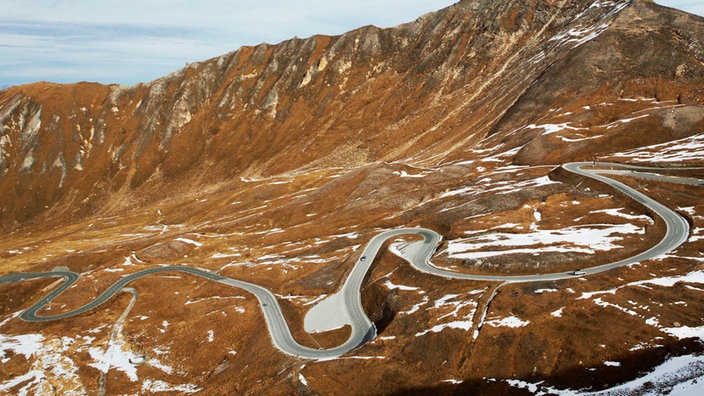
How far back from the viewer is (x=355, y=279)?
3147 inches

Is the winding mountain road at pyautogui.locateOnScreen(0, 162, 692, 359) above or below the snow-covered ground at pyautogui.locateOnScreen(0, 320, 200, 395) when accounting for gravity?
above

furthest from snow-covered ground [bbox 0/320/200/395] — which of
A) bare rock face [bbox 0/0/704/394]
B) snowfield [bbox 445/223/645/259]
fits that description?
snowfield [bbox 445/223/645/259]

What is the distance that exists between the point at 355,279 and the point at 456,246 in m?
17.6

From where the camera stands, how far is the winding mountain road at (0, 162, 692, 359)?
204 feet

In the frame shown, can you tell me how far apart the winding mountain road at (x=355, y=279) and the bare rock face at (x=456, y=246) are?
1.88 metres

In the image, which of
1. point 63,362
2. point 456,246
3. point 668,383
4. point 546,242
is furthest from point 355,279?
point 668,383

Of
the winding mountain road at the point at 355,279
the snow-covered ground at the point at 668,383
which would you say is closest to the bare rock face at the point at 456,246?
the snow-covered ground at the point at 668,383

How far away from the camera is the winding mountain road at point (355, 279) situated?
62312 millimetres

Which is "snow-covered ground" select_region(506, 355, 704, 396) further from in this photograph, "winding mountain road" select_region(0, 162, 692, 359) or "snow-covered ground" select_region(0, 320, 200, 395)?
"snow-covered ground" select_region(0, 320, 200, 395)

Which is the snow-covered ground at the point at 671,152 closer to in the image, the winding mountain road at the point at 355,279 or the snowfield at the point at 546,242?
A: the winding mountain road at the point at 355,279

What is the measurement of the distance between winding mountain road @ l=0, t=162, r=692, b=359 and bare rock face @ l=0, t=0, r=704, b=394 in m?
1.88

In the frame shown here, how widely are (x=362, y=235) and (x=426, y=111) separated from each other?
102252 mm

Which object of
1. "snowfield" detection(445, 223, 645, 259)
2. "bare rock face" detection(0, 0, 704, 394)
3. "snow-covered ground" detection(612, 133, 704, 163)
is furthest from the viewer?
"snow-covered ground" detection(612, 133, 704, 163)

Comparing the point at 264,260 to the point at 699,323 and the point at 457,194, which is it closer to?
the point at 457,194
